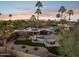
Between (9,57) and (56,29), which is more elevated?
(56,29)

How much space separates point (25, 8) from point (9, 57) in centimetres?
52

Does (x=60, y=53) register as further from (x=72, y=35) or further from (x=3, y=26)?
(x=3, y=26)

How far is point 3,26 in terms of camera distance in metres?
1.78

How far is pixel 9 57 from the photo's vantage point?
1.78m

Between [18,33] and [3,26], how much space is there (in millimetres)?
168

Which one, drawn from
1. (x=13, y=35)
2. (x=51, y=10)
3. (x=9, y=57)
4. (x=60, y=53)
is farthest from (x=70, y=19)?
(x=9, y=57)

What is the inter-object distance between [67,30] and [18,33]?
0.49 metres

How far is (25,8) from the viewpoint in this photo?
1.78 metres

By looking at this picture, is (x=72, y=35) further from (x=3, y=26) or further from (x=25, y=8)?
(x=3, y=26)

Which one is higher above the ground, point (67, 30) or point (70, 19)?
point (70, 19)

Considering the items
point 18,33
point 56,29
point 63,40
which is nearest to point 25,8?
point 18,33

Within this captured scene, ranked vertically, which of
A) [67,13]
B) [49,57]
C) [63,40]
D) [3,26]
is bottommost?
[49,57]

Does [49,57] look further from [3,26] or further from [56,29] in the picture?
[3,26]

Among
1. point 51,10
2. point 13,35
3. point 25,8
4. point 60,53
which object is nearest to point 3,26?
point 13,35
